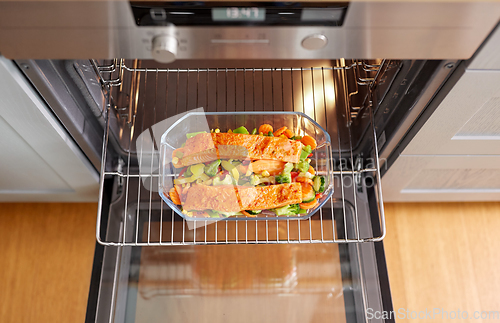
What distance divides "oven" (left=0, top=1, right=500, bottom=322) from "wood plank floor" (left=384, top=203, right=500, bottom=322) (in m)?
0.26

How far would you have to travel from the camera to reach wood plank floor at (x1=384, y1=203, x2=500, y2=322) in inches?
44.2

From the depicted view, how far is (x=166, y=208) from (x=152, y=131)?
279mm

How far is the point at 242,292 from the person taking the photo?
1.01m

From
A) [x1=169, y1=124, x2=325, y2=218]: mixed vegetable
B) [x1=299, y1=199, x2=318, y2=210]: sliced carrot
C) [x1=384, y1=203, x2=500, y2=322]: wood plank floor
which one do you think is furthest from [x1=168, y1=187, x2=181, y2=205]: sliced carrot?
[x1=384, y1=203, x2=500, y2=322]: wood plank floor

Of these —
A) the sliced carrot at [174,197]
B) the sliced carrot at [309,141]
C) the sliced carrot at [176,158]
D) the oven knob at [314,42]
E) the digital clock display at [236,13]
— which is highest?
the digital clock display at [236,13]

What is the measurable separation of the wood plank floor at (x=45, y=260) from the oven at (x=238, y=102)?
0.81 ft

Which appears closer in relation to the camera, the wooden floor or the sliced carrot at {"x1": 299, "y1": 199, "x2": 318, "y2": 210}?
the sliced carrot at {"x1": 299, "y1": 199, "x2": 318, "y2": 210}

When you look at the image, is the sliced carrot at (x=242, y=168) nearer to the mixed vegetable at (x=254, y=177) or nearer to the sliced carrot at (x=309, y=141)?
the mixed vegetable at (x=254, y=177)

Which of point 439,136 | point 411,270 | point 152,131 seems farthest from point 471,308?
point 152,131

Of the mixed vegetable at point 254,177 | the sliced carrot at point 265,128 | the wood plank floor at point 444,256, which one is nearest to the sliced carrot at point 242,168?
the mixed vegetable at point 254,177

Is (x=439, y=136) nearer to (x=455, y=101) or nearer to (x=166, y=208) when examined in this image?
(x=455, y=101)

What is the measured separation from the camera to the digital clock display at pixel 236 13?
1.65ft

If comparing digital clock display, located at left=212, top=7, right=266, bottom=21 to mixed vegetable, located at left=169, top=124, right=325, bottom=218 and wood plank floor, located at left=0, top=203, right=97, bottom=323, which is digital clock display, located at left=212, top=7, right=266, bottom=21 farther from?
wood plank floor, located at left=0, top=203, right=97, bottom=323

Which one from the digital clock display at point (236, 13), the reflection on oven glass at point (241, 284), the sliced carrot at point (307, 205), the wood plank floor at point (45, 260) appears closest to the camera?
the digital clock display at point (236, 13)
